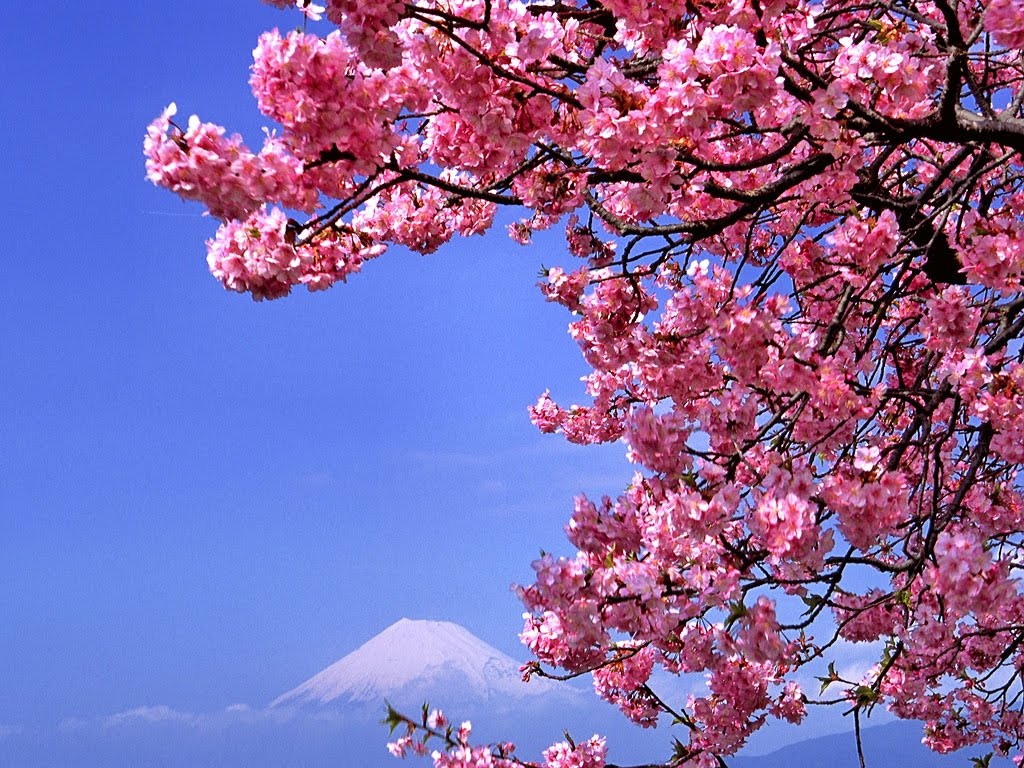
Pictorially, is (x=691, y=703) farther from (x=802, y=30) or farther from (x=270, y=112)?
(x=270, y=112)

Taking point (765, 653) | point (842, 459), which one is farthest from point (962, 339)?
point (765, 653)

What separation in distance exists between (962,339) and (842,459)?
1.38 meters

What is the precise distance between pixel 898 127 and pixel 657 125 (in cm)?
143

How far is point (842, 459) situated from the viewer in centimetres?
505

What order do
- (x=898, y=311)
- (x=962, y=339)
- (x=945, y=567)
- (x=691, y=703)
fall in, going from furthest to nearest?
(x=898, y=311)
(x=691, y=703)
(x=962, y=339)
(x=945, y=567)

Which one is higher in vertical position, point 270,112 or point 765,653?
point 270,112

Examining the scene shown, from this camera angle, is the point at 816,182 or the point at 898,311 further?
the point at 898,311

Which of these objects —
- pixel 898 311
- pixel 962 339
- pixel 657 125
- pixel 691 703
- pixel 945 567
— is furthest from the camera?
pixel 898 311

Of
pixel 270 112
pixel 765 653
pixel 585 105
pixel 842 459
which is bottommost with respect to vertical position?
pixel 765 653

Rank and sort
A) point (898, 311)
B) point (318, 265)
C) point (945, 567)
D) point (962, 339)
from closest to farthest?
1. point (945, 567)
2. point (318, 265)
3. point (962, 339)
4. point (898, 311)

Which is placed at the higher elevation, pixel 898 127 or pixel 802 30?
pixel 802 30

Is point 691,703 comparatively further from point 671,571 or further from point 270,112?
point 270,112

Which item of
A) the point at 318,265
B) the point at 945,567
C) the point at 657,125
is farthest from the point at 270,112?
the point at 945,567

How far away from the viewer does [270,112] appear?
4180mm
